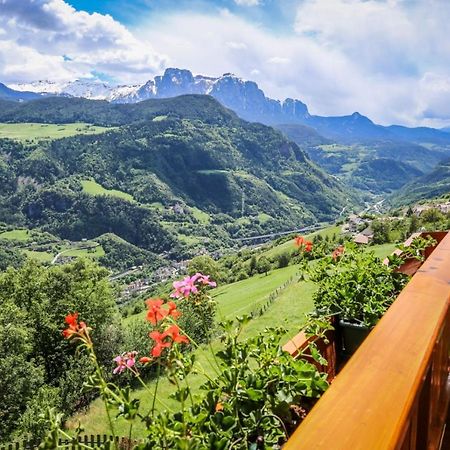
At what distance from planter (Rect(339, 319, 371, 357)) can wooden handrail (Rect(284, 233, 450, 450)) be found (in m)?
0.94

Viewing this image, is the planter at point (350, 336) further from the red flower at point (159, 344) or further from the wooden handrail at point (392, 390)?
the red flower at point (159, 344)

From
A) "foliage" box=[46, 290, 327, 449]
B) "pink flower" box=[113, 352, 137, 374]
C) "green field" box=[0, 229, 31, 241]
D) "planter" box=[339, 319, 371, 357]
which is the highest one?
"foliage" box=[46, 290, 327, 449]

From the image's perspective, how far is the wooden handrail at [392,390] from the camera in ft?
3.23

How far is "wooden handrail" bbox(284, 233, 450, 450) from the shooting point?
0.98m

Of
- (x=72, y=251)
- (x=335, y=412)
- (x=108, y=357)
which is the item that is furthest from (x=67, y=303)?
(x=72, y=251)

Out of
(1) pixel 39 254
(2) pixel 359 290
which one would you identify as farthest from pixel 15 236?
(2) pixel 359 290

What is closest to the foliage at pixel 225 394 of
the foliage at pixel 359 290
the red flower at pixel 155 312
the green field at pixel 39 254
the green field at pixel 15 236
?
the red flower at pixel 155 312

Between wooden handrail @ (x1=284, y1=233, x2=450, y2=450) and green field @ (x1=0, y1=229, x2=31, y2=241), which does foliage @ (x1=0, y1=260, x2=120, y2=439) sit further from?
green field @ (x1=0, y1=229, x2=31, y2=241)

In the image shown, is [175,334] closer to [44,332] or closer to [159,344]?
[159,344]

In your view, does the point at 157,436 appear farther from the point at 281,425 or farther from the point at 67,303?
the point at 67,303

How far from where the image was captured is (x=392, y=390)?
117 centimetres

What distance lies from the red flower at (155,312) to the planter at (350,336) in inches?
65.1

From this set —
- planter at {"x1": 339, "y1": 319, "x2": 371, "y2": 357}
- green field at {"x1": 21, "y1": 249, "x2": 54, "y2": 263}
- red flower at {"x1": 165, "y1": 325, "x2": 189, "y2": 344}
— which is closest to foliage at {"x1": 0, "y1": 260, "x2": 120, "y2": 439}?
planter at {"x1": 339, "y1": 319, "x2": 371, "y2": 357}

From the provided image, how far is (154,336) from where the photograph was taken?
5.35 feet
